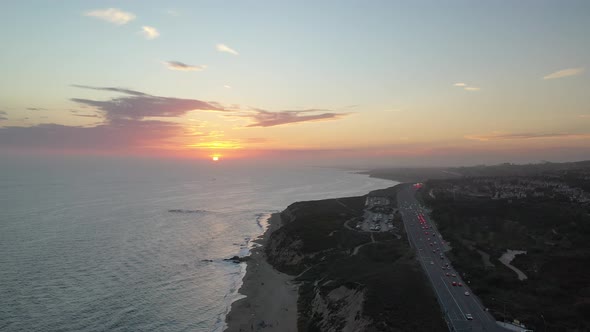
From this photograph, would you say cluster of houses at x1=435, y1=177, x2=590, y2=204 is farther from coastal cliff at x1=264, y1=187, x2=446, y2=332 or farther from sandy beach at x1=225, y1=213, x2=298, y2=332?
sandy beach at x1=225, y1=213, x2=298, y2=332

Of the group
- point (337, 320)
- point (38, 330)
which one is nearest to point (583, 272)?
point (337, 320)

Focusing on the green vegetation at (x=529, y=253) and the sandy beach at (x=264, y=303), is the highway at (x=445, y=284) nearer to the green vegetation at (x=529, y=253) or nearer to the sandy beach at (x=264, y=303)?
the green vegetation at (x=529, y=253)

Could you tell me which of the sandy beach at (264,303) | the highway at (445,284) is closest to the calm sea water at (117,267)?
the sandy beach at (264,303)

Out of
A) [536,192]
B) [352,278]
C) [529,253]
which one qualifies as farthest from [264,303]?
[536,192]

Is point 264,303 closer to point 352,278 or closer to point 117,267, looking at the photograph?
point 352,278

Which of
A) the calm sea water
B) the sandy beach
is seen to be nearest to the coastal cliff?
the sandy beach

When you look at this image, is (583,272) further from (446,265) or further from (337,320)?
(337,320)
